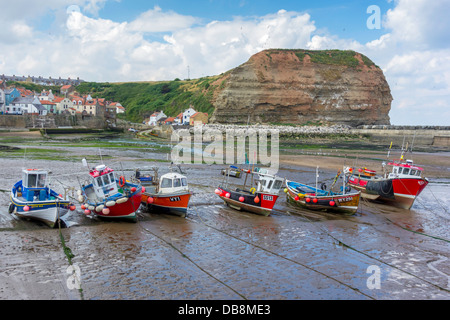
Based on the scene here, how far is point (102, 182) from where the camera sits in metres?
18.1

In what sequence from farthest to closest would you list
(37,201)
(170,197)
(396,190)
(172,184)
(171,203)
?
(396,190)
(172,184)
(171,203)
(170,197)
(37,201)

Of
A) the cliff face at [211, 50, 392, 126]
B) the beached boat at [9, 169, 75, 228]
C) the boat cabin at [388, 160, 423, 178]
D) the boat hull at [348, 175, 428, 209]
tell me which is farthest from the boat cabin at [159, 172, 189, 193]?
the cliff face at [211, 50, 392, 126]

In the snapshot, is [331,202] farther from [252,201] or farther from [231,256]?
[231,256]

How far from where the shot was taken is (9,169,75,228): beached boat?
1566 cm

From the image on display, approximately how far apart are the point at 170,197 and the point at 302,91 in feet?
252

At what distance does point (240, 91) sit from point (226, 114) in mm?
6452

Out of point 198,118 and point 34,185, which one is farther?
point 198,118

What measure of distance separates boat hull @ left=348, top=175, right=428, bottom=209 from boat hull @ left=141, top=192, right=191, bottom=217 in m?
13.8

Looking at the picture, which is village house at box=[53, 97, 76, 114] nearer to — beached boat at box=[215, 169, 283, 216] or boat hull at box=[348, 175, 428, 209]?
beached boat at box=[215, 169, 283, 216]

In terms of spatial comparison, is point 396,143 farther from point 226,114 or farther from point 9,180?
point 9,180

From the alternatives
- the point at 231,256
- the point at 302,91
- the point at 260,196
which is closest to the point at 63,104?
the point at 302,91

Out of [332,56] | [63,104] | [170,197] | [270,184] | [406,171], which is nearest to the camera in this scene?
[170,197]

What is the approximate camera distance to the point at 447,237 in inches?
672
